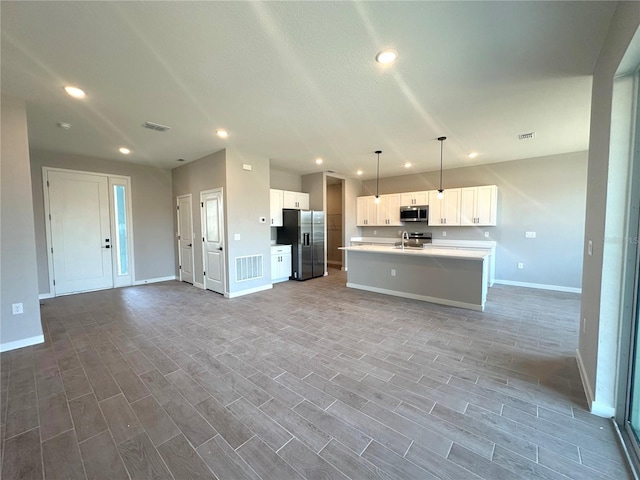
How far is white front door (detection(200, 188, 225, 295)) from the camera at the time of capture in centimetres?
505

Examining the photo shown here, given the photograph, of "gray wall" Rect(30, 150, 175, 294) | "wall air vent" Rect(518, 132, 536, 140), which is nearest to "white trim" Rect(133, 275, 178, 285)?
"gray wall" Rect(30, 150, 175, 294)

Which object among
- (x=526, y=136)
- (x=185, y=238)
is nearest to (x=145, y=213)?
(x=185, y=238)

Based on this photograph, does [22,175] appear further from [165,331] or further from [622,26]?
[622,26]

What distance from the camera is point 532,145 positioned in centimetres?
465

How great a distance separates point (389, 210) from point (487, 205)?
7.86 feet

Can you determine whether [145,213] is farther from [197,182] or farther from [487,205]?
[487,205]

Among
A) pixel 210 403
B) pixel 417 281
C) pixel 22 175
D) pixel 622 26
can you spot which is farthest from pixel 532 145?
pixel 22 175

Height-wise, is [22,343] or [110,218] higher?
[110,218]

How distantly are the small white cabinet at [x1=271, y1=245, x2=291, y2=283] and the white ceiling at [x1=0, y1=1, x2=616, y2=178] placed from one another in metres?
2.79

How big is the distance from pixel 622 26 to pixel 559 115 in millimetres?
2165

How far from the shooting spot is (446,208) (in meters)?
6.45

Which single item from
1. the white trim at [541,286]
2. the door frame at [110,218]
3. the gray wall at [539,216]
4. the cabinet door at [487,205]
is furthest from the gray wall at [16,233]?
the white trim at [541,286]

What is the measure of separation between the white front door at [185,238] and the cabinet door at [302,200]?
264cm

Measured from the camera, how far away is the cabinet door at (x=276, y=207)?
6.25 meters
